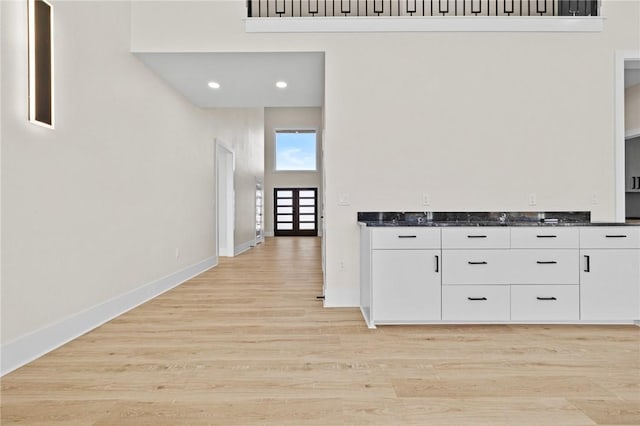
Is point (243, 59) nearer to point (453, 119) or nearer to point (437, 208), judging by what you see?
point (453, 119)

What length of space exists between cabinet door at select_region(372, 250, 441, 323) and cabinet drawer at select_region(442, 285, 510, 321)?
9cm

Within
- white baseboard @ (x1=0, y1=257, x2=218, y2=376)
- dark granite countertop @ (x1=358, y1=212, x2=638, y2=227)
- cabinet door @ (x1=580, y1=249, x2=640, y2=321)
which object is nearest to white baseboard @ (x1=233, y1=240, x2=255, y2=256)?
white baseboard @ (x1=0, y1=257, x2=218, y2=376)

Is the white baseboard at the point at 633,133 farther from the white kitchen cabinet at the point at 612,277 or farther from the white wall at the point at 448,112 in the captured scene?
the white kitchen cabinet at the point at 612,277

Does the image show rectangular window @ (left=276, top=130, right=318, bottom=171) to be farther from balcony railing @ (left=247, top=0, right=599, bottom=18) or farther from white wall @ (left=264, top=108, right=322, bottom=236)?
balcony railing @ (left=247, top=0, right=599, bottom=18)

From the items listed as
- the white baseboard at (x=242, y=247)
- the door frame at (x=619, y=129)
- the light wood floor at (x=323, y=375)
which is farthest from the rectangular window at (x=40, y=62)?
the white baseboard at (x=242, y=247)

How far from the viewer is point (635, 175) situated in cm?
586

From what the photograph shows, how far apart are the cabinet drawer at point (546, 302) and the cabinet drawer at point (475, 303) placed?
83mm

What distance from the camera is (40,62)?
7.95ft

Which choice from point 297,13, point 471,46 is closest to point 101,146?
point 297,13

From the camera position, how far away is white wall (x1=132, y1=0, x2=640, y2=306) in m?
3.55

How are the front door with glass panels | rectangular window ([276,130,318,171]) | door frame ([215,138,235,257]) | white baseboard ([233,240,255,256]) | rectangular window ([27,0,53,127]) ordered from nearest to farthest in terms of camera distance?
rectangular window ([27,0,53,127]), door frame ([215,138,235,257]), white baseboard ([233,240,255,256]), the front door with glass panels, rectangular window ([276,130,318,171])

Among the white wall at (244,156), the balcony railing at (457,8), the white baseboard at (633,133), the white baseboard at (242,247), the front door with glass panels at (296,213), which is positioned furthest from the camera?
the front door with glass panels at (296,213)

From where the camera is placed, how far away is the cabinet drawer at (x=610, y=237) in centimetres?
302

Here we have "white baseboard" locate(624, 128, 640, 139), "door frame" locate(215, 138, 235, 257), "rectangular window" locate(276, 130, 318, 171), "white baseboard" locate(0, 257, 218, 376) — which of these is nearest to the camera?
"white baseboard" locate(0, 257, 218, 376)
